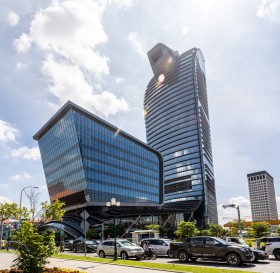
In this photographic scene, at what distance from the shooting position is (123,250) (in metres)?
23.1

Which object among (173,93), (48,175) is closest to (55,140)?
(48,175)

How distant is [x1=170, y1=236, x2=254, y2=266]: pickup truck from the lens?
1794 centimetres

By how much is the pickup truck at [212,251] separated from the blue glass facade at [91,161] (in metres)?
49.8

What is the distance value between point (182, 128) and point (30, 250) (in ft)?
469

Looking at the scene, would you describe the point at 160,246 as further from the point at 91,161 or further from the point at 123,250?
the point at 91,161

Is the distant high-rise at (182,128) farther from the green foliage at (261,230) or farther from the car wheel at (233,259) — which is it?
the car wheel at (233,259)

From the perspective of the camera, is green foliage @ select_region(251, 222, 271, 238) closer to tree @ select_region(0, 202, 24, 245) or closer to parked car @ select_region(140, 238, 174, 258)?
parked car @ select_region(140, 238, 174, 258)

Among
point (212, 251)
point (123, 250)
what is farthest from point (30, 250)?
point (123, 250)

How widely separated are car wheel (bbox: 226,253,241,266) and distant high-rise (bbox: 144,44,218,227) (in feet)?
369

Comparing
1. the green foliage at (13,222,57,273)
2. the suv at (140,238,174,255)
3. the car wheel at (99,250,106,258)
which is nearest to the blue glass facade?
the car wheel at (99,250,106,258)

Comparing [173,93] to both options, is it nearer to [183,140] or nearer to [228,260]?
[183,140]

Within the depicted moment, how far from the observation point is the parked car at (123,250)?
74.6ft

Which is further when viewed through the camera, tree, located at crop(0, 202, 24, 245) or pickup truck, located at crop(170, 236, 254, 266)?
tree, located at crop(0, 202, 24, 245)

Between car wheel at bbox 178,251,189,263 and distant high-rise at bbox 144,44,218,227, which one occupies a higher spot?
distant high-rise at bbox 144,44,218,227
